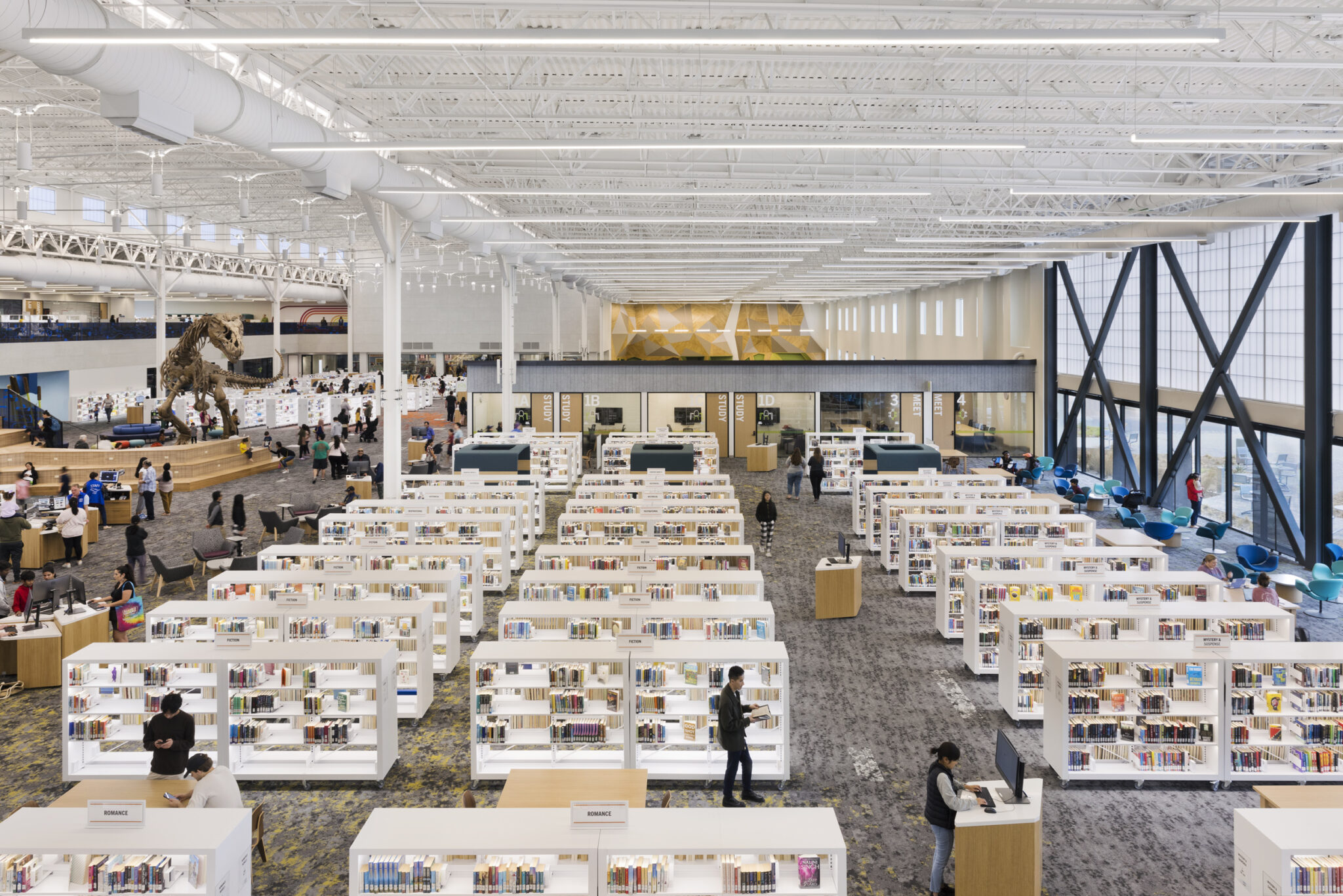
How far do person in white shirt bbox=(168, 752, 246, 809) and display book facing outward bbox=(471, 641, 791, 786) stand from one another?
2273 millimetres

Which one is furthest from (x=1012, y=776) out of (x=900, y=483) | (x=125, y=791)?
(x=900, y=483)

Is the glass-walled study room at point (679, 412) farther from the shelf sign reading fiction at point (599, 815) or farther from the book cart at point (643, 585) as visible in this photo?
the shelf sign reading fiction at point (599, 815)

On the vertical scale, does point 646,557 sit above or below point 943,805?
above

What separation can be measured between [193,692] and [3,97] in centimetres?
1079

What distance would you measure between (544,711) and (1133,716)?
17.0 ft

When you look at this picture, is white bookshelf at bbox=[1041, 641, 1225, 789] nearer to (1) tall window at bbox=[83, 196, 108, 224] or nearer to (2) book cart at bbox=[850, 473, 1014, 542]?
(2) book cart at bbox=[850, 473, 1014, 542]

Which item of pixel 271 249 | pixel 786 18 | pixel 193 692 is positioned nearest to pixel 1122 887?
pixel 193 692

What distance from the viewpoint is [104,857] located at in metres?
5.43

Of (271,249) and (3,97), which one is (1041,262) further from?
(271,249)

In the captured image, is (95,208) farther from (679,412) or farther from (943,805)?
(943,805)

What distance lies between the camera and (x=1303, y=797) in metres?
6.46

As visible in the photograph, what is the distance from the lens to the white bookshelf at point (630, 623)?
9.77 m

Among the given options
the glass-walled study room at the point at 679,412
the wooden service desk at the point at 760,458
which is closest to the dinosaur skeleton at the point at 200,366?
the glass-walled study room at the point at 679,412

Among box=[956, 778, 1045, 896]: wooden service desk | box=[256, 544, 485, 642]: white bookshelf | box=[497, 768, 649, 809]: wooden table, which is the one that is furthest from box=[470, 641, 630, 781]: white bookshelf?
box=[256, 544, 485, 642]: white bookshelf
